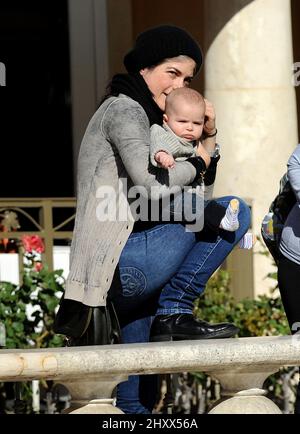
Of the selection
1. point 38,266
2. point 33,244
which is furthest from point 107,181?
point 33,244

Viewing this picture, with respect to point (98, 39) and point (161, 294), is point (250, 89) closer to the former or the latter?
point (98, 39)

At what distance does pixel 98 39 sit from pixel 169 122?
6543 mm

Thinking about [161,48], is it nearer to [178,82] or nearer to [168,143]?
[178,82]

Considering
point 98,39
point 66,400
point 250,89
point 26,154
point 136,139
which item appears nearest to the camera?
point 136,139

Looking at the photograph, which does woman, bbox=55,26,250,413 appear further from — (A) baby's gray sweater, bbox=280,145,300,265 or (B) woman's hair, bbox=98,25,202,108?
(A) baby's gray sweater, bbox=280,145,300,265

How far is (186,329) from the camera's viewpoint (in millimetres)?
4906

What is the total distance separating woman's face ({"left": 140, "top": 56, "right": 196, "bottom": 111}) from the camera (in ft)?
16.1

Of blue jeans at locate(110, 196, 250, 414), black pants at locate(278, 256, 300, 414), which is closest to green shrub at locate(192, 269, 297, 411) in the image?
black pants at locate(278, 256, 300, 414)

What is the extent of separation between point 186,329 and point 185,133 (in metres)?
0.71

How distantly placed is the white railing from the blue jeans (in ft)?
1.09

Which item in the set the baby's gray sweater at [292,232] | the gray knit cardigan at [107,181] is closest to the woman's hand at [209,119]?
the gray knit cardigan at [107,181]

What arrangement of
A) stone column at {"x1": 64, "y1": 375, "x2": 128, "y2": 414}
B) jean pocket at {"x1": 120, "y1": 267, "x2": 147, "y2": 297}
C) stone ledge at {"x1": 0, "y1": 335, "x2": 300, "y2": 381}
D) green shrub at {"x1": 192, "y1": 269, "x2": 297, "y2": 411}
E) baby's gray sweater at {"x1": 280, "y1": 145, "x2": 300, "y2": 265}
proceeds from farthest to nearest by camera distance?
green shrub at {"x1": 192, "y1": 269, "x2": 297, "y2": 411}
baby's gray sweater at {"x1": 280, "y1": 145, "x2": 300, "y2": 265}
jean pocket at {"x1": 120, "y1": 267, "x2": 147, "y2": 297}
stone column at {"x1": 64, "y1": 375, "x2": 128, "y2": 414}
stone ledge at {"x1": 0, "y1": 335, "x2": 300, "y2": 381}
